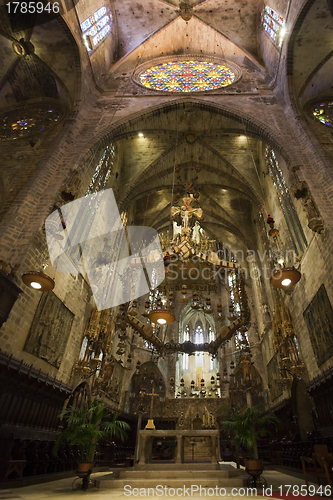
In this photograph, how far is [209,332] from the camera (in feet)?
103

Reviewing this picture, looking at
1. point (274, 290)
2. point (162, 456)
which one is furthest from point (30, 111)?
point (162, 456)

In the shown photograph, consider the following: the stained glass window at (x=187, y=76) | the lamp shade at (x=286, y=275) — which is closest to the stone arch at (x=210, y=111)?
the stained glass window at (x=187, y=76)

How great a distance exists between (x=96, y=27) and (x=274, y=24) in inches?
399

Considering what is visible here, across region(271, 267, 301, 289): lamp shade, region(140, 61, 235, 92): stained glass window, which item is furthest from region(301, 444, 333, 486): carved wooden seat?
region(140, 61, 235, 92): stained glass window

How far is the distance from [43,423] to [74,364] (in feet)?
9.23

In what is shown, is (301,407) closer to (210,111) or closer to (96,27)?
(210,111)

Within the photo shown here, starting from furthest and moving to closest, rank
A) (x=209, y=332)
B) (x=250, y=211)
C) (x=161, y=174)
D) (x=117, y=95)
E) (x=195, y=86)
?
(x=209, y=332), (x=250, y=211), (x=161, y=174), (x=195, y=86), (x=117, y=95)

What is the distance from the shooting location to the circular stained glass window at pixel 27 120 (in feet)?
47.0

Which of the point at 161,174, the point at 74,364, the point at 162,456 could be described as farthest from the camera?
the point at 161,174

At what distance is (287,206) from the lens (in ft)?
45.0

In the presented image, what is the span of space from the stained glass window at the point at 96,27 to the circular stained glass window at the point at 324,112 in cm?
1264

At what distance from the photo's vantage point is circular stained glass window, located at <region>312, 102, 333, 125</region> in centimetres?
1470

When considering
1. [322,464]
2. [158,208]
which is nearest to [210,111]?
[158,208]

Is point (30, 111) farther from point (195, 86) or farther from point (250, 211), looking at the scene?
point (250, 211)
